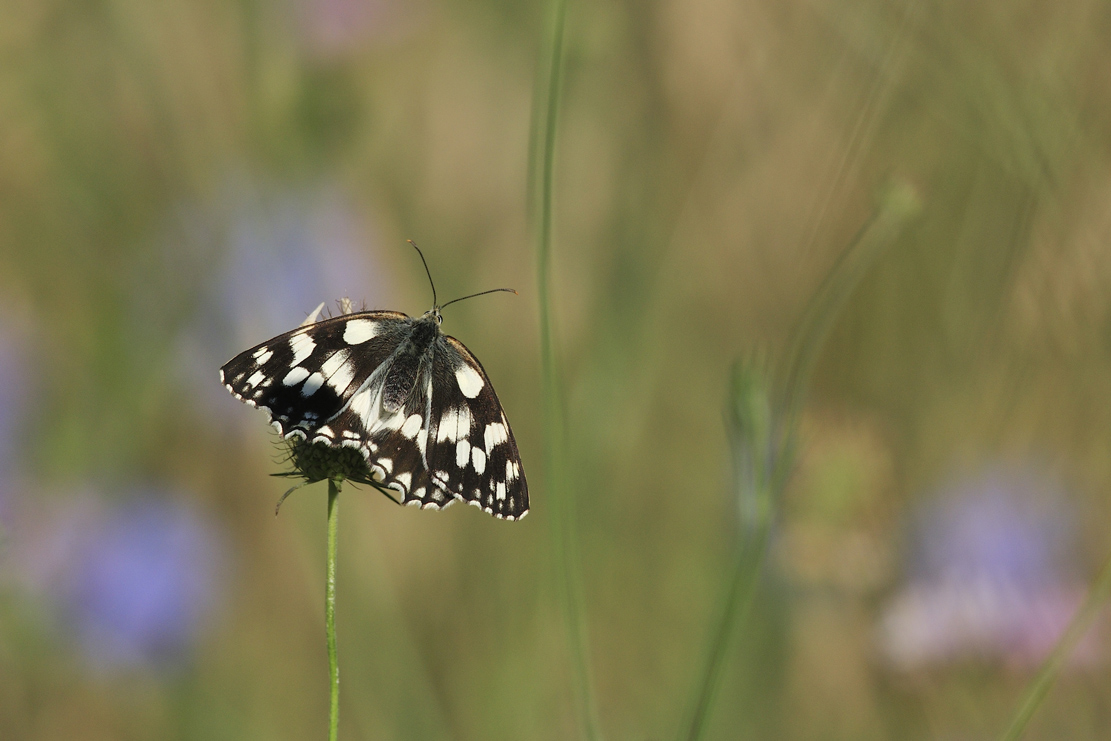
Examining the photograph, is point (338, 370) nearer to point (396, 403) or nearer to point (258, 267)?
point (396, 403)

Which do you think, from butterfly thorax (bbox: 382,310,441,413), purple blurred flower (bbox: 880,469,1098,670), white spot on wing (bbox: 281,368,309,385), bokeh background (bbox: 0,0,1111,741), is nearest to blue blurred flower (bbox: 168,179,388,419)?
bokeh background (bbox: 0,0,1111,741)

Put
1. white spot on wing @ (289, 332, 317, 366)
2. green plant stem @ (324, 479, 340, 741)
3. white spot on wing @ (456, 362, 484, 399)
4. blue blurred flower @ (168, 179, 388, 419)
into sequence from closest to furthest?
green plant stem @ (324, 479, 340, 741), white spot on wing @ (289, 332, 317, 366), white spot on wing @ (456, 362, 484, 399), blue blurred flower @ (168, 179, 388, 419)

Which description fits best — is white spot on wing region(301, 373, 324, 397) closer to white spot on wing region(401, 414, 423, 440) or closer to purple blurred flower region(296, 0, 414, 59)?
white spot on wing region(401, 414, 423, 440)

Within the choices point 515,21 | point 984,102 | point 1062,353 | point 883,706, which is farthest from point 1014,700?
point 515,21

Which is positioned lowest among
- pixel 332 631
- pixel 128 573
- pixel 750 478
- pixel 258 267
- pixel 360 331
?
pixel 332 631

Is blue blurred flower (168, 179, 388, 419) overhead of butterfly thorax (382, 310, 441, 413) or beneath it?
overhead

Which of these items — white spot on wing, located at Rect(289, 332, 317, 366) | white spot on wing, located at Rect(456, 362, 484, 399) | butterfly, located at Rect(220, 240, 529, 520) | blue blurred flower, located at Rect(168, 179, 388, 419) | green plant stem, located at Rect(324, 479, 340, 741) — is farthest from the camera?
blue blurred flower, located at Rect(168, 179, 388, 419)

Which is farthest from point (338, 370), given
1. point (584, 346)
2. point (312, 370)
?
point (584, 346)
